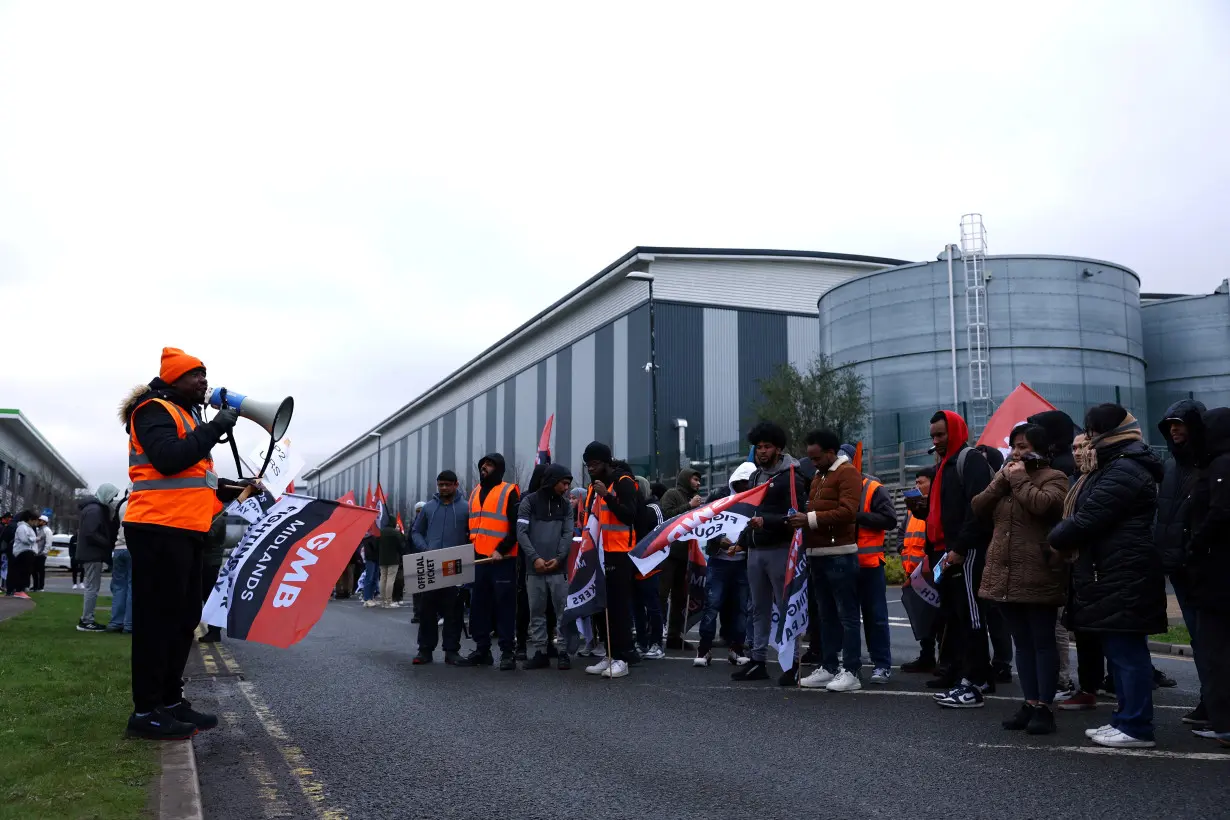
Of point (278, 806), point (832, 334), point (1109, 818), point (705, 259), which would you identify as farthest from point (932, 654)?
point (705, 259)

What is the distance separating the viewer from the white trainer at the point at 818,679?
372 inches

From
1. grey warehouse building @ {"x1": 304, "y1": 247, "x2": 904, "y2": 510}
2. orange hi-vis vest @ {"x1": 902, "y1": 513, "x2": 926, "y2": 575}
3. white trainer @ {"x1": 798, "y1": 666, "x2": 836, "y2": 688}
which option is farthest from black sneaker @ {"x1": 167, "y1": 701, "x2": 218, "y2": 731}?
grey warehouse building @ {"x1": 304, "y1": 247, "x2": 904, "y2": 510}

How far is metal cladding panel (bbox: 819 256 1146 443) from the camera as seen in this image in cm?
3794

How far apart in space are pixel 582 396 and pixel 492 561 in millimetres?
44101

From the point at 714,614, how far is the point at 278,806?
6796 mm

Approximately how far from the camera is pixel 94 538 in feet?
50.5

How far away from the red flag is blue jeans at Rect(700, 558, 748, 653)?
2.69 m

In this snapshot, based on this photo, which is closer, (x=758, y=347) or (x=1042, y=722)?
(x=1042, y=722)

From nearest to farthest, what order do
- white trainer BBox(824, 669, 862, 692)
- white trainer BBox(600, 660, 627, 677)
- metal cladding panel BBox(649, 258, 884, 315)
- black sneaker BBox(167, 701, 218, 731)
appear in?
black sneaker BBox(167, 701, 218, 731), white trainer BBox(824, 669, 862, 692), white trainer BBox(600, 660, 627, 677), metal cladding panel BBox(649, 258, 884, 315)

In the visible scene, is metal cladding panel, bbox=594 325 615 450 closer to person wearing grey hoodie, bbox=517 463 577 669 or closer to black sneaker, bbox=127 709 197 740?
person wearing grey hoodie, bbox=517 463 577 669

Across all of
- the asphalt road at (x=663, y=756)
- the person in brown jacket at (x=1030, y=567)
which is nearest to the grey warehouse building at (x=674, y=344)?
the asphalt road at (x=663, y=756)

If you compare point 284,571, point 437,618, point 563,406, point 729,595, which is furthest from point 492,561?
point 563,406

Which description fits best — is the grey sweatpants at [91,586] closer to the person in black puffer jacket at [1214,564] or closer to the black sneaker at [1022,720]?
the black sneaker at [1022,720]

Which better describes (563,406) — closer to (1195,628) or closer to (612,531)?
(612,531)
